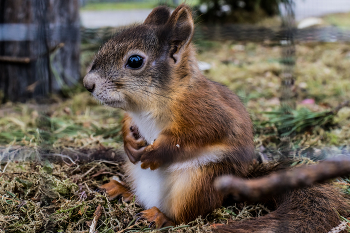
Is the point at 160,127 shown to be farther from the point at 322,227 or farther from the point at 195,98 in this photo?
the point at 322,227

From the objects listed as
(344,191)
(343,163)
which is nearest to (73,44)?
(344,191)

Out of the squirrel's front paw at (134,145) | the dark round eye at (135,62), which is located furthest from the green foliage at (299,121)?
the dark round eye at (135,62)

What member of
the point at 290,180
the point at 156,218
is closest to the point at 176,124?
the point at 156,218

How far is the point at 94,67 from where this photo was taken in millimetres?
2391

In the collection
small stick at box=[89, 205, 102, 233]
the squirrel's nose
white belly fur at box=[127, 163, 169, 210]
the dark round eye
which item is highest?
the dark round eye

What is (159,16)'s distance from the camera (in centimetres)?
273

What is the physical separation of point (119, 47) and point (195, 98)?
0.62 m

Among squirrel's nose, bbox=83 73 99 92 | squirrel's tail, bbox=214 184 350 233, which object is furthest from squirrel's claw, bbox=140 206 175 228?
squirrel's nose, bbox=83 73 99 92

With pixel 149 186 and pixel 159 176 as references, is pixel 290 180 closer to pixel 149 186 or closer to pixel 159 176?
pixel 159 176

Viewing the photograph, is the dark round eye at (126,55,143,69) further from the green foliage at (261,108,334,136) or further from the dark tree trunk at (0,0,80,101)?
the dark tree trunk at (0,0,80,101)

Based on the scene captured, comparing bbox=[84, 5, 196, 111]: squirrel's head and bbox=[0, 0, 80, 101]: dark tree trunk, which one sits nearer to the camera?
bbox=[84, 5, 196, 111]: squirrel's head

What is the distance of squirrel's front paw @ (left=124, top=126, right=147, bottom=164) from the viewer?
97.1 inches

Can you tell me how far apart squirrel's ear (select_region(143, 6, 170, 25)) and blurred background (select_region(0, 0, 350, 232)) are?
241mm

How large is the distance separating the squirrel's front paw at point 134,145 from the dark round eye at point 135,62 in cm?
49
